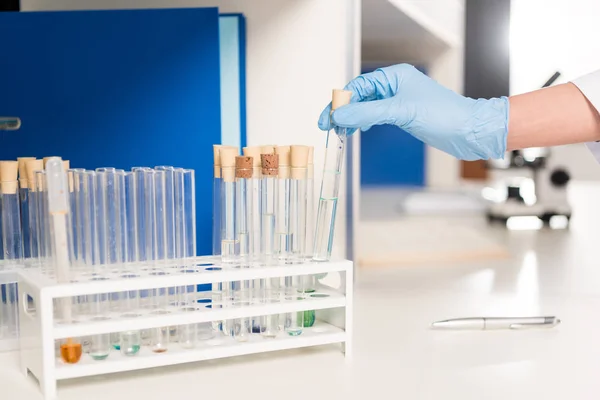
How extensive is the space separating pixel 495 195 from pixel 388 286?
2.91m

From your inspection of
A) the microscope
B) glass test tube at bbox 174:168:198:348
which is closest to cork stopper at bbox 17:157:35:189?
glass test tube at bbox 174:168:198:348

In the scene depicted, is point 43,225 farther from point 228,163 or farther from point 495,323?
point 495,323

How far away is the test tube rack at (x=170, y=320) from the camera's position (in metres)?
1.14

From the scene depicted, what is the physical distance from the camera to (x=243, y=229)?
4.37 ft

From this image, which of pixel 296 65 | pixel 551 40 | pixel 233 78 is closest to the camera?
pixel 296 65

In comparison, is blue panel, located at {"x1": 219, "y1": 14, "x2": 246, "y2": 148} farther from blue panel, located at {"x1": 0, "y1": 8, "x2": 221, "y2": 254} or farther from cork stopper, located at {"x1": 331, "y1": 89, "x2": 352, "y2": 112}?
cork stopper, located at {"x1": 331, "y1": 89, "x2": 352, "y2": 112}

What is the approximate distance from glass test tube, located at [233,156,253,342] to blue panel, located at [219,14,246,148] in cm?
104

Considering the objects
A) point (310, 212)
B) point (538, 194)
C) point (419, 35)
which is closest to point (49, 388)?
point (310, 212)

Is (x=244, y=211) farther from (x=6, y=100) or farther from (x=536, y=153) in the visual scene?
(x=536, y=153)

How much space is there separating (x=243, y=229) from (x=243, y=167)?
0.39 ft

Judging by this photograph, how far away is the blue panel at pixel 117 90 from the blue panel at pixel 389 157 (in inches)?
196

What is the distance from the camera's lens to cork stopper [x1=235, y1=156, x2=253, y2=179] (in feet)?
4.26

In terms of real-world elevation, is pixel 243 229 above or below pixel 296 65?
below

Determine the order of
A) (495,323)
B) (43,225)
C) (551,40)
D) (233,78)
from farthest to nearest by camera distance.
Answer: (551,40) → (233,78) → (495,323) → (43,225)
